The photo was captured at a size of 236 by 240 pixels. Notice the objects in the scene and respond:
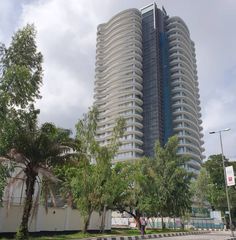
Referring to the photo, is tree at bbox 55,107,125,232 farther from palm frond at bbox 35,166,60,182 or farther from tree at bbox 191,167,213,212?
tree at bbox 191,167,213,212

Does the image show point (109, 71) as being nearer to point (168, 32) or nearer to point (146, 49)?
point (146, 49)

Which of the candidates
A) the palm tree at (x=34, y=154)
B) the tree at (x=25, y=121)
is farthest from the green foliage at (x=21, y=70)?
the palm tree at (x=34, y=154)

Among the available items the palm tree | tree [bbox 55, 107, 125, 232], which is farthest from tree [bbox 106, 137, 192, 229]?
the palm tree

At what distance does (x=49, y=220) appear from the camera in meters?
30.7

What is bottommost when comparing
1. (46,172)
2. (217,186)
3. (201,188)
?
(46,172)

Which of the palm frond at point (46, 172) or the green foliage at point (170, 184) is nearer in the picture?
the palm frond at point (46, 172)

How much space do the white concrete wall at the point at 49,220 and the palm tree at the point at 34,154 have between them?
10.9ft

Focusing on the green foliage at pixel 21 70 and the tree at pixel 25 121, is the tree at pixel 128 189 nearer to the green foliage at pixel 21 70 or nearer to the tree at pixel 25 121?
the tree at pixel 25 121

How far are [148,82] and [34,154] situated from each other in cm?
11220

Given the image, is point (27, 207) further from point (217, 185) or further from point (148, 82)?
point (148, 82)

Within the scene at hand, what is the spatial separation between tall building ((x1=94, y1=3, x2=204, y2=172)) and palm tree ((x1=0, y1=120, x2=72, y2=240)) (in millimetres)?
92655

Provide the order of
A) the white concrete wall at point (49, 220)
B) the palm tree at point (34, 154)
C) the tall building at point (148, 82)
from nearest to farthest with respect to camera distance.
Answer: the palm tree at point (34, 154)
the white concrete wall at point (49, 220)
the tall building at point (148, 82)

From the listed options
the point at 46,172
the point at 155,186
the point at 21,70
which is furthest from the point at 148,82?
the point at 21,70

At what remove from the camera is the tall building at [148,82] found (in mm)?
123250
